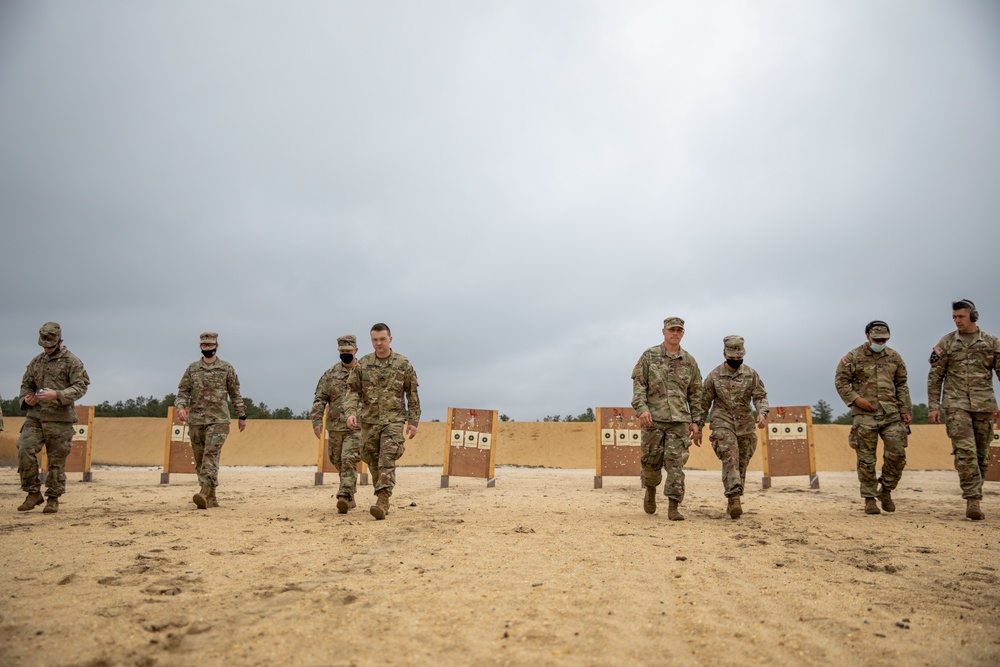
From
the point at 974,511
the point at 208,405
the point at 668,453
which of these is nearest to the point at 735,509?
the point at 668,453

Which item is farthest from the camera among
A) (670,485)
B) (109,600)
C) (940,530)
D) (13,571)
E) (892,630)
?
A: (670,485)

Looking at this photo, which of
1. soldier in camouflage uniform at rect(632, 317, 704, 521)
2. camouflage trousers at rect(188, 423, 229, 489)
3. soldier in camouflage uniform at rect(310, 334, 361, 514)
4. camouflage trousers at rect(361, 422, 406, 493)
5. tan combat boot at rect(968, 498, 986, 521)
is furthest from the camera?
soldier in camouflage uniform at rect(310, 334, 361, 514)

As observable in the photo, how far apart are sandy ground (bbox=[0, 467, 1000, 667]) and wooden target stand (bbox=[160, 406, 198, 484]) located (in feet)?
22.2

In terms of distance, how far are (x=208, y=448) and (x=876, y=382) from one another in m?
8.32

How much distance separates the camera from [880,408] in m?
7.29

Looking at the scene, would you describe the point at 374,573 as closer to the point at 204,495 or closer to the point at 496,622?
the point at 496,622

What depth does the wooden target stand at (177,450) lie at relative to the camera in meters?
13.3

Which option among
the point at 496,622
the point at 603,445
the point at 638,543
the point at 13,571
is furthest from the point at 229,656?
the point at 603,445

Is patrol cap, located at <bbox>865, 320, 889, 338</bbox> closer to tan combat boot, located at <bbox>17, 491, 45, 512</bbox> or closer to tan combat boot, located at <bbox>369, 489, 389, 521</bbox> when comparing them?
tan combat boot, located at <bbox>369, 489, 389, 521</bbox>

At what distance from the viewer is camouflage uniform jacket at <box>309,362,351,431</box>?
353 inches

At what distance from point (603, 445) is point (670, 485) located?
523 cm

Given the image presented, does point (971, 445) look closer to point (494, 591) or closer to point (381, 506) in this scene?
point (494, 591)

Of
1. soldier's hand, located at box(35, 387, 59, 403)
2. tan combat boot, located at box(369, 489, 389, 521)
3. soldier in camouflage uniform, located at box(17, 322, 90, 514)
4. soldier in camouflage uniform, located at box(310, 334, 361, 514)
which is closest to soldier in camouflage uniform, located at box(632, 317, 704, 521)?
tan combat boot, located at box(369, 489, 389, 521)

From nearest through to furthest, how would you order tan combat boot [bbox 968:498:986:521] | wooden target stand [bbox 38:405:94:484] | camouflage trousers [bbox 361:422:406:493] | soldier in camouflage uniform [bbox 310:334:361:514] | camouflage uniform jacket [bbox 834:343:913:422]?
tan combat boot [bbox 968:498:986:521] → camouflage trousers [bbox 361:422:406:493] → camouflage uniform jacket [bbox 834:343:913:422] → soldier in camouflage uniform [bbox 310:334:361:514] → wooden target stand [bbox 38:405:94:484]
